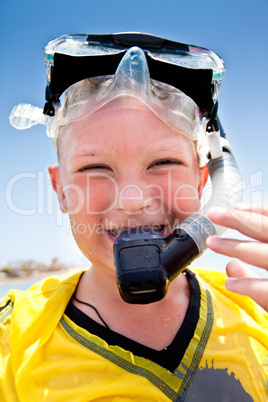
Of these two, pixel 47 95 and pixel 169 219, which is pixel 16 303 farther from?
pixel 47 95

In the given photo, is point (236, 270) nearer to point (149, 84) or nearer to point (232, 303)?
point (232, 303)

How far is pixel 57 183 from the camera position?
205 centimetres

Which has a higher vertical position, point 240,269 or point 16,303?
point 240,269

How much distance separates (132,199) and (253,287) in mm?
651

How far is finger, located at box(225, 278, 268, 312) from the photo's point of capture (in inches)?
37.7

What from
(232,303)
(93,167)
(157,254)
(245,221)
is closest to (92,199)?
(93,167)

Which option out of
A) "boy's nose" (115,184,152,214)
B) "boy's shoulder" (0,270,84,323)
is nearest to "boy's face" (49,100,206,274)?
"boy's nose" (115,184,152,214)

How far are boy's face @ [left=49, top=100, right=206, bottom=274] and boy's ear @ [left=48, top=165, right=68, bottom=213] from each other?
11.0 inches

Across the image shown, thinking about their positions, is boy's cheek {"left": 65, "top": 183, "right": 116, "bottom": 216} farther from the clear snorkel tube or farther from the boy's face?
the clear snorkel tube

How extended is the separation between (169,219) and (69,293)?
745 mm

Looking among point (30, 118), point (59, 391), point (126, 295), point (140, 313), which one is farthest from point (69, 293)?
point (30, 118)

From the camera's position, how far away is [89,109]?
1644mm

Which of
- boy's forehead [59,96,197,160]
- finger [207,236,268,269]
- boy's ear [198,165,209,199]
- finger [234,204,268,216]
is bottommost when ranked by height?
finger [207,236,268,269]

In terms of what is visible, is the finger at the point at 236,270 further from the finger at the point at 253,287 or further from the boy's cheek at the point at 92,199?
the boy's cheek at the point at 92,199
